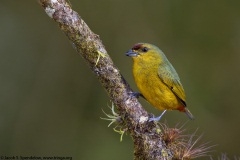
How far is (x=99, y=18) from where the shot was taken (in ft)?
29.2

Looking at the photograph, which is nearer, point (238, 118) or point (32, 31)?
point (238, 118)

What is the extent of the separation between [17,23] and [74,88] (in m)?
1.74

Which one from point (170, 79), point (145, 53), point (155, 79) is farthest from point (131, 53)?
point (170, 79)

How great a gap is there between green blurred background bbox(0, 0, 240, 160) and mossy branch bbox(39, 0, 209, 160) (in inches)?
167

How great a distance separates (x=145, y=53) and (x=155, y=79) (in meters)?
0.37

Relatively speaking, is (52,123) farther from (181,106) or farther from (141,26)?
(181,106)

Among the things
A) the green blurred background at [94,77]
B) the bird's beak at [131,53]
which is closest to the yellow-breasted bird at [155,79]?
the bird's beak at [131,53]

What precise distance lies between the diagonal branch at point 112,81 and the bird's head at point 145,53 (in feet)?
4.98

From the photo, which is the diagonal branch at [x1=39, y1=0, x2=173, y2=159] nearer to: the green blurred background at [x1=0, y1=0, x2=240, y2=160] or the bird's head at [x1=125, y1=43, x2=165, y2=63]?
the bird's head at [x1=125, y1=43, x2=165, y2=63]

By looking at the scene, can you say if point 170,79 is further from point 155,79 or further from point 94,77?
point 94,77

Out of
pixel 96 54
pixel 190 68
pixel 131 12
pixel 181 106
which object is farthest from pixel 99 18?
pixel 96 54

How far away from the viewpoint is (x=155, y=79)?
215 inches

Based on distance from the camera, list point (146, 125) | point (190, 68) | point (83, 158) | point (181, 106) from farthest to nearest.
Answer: point (190, 68) < point (83, 158) < point (181, 106) < point (146, 125)

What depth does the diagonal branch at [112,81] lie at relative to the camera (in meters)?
3.84
